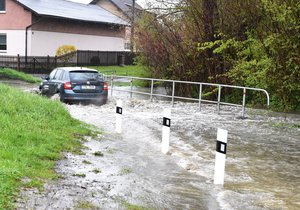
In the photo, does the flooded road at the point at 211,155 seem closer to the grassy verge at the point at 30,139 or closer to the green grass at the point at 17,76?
the grassy verge at the point at 30,139

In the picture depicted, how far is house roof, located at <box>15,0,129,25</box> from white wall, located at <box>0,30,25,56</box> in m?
2.55

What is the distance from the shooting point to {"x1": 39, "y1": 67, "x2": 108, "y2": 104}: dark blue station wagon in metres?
18.9

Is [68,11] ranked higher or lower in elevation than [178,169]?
higher

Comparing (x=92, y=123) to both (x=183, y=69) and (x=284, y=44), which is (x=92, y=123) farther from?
(x=183, y=69)

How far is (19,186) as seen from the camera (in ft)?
20.3

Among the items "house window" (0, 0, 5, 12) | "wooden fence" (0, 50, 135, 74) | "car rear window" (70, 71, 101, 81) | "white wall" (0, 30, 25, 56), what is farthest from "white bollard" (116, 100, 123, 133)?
"house window" (0, 0, 5, 12)

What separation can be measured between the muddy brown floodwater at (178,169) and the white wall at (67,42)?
2738 cm

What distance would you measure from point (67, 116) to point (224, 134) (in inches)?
243

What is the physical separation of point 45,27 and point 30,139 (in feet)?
117

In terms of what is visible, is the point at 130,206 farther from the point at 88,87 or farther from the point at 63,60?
the point at 63,60

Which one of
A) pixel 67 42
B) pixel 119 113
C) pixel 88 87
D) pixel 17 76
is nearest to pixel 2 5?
pixel 67 42

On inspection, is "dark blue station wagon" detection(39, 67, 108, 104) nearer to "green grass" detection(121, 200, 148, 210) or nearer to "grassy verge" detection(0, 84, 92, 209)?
"grassy verge" detection(0, 84, 92, 209)

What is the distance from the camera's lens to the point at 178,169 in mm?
9273

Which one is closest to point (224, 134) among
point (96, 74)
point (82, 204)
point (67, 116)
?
point (82, 204)
